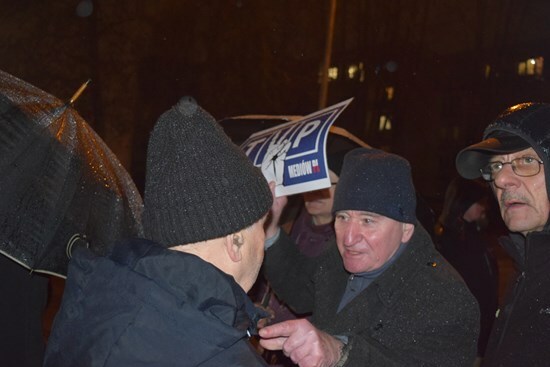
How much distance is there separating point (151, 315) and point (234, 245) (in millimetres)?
391

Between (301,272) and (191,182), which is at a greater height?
(191,182)

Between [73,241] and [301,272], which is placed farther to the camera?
[301,272]

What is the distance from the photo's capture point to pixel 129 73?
13.9 m

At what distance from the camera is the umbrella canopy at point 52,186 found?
7.57 feet

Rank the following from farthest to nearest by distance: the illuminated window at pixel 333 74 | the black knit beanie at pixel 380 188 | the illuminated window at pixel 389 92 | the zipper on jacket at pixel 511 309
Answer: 1. the illuminated window at pixel 389 92
2. the illuminated window at pixel 333 74
3. the black knit beanie at pixel 380 188
4. the zipper on jacket at pixel 511 309

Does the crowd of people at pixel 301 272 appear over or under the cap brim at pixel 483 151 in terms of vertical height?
under

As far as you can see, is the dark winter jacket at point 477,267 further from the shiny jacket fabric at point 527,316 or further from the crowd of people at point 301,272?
the shiny jacket fabric at point 527,316

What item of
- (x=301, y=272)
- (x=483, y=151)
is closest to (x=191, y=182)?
(x=483, y=151)

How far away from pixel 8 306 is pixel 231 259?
120cm

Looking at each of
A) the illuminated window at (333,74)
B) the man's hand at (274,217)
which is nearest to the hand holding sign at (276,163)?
the man's hand at (274,217)

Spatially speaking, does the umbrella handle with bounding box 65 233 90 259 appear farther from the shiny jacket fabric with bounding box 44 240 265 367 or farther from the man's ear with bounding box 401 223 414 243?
the man's ear with bounding box 401 223 414 243

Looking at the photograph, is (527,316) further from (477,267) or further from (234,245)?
(477,267)

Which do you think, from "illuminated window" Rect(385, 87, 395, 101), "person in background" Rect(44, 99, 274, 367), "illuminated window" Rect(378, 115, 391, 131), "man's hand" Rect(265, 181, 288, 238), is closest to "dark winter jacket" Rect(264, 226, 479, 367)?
"man's hand" Rect(265, 181, 288, 238)

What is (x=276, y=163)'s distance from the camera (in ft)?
10.1
